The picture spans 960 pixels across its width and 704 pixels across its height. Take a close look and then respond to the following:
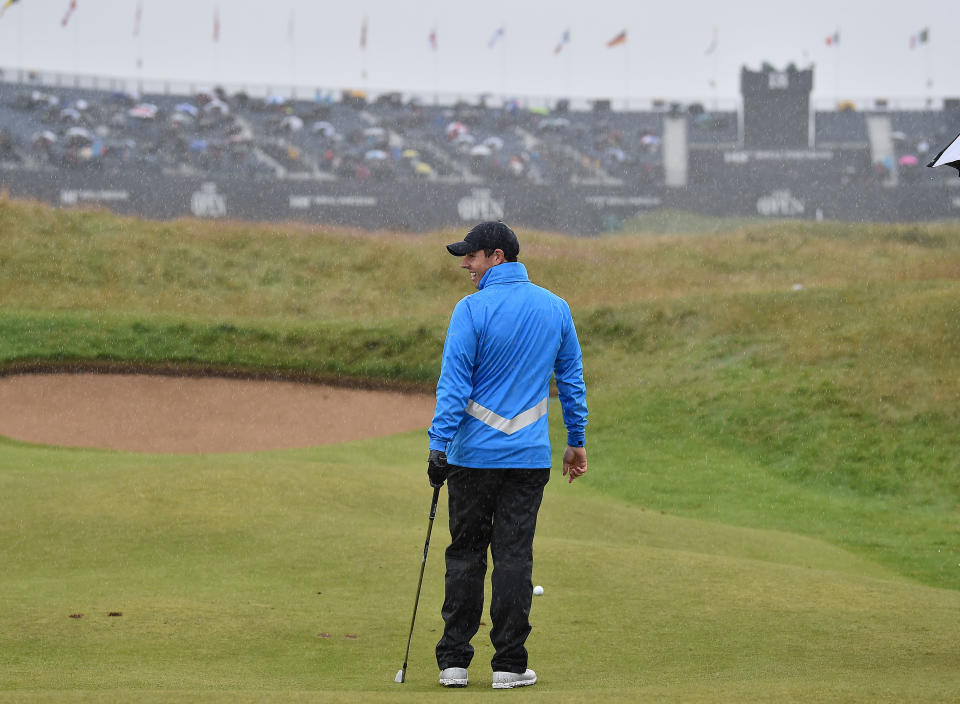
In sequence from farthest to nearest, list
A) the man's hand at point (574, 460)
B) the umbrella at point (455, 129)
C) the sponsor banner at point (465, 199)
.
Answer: the umbrella at point (455, 129), the sponsor banner at point (465, 199), the man's hand at point (574, 460)

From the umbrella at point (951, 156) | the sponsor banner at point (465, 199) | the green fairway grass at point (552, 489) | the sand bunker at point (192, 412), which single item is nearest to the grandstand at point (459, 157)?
the sponsor banner at point (465, 199)

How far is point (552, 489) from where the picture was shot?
16594mm

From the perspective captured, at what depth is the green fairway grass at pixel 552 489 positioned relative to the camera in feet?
21.0

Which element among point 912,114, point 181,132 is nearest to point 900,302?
point 181,132

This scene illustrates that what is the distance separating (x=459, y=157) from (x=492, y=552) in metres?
60.1

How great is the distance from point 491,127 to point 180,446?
164 feet

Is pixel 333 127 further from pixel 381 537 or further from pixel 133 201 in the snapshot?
pixel 381 537

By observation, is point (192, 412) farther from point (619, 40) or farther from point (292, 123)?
point (619, 40)

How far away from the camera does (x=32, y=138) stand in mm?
56906

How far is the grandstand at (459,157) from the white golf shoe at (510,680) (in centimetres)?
4401

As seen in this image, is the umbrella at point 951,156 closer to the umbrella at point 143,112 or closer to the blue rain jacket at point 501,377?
the blue rain jacket at point 501,377

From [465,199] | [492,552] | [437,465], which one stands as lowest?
[492,552]

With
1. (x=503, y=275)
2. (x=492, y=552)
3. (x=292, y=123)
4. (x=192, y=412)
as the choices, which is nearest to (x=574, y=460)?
(x=492, y=552)

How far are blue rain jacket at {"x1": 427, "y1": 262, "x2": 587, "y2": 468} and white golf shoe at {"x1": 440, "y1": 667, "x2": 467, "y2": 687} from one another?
1.03m
